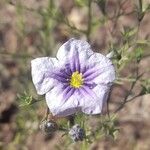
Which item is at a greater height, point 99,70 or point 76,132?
point 99,70

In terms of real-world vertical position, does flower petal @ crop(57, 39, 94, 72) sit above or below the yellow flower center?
above

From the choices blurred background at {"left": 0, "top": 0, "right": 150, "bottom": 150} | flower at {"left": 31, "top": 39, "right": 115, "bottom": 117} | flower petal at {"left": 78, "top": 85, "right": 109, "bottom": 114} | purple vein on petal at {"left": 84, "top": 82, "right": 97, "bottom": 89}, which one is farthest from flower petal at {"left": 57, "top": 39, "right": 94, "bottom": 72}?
blurred background at {"left": 0, "top": 0, "right": 150, "bottom": 150}

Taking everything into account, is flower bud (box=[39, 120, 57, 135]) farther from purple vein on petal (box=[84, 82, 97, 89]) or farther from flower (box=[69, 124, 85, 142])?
purple vein on petal (box=[84, 82, 97, 89])

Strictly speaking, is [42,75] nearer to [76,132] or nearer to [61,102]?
[61,102]

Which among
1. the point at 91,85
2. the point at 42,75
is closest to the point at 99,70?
the point at 91,85

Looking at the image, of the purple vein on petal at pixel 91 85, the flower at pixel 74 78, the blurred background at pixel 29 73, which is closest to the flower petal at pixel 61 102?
the flower at pixel 74 78

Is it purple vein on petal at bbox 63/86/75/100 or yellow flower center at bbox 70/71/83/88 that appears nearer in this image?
purple vein on petal at bbox 63/86/75/100

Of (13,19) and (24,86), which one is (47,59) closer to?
(24,86)
